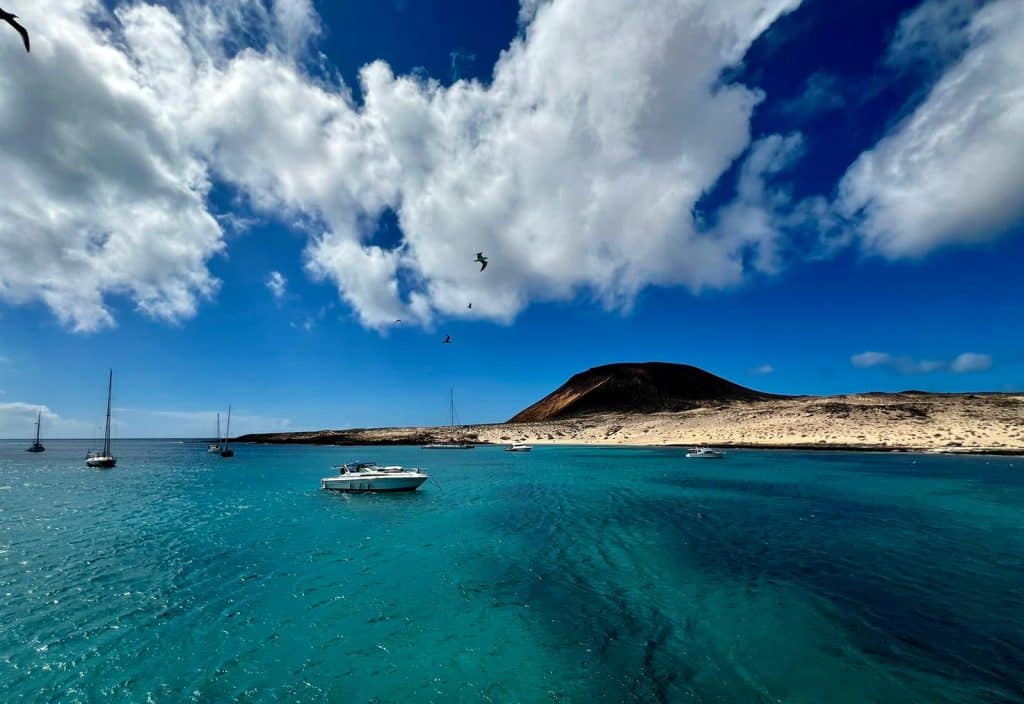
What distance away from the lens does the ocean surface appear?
10156 mm

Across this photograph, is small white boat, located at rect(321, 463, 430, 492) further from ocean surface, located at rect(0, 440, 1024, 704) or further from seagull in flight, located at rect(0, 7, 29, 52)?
seagull in flight, located at rect(0, 7, 29, 52)

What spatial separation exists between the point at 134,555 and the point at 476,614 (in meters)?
18.1

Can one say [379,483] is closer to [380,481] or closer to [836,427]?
[380,481]

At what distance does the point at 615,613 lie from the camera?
13.7 metres

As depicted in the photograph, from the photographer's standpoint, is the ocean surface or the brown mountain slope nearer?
the ocean surface

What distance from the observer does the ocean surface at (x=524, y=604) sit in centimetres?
1016

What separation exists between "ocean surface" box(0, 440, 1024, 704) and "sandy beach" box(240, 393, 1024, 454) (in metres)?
63.0

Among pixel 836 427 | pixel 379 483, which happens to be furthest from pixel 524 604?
pixel 836 427

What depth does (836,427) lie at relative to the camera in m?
95.1

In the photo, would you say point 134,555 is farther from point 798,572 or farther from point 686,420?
point 686,420

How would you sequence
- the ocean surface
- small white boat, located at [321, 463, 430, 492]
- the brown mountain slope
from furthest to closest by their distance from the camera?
the brown mountain slope → small white boat, located at [321, 463, 430, 492] → the ocean surface

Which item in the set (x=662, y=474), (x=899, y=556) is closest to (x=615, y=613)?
(x=899, y=556)

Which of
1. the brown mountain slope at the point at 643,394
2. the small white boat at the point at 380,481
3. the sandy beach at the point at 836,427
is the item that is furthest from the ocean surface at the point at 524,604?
the brown mountain slope at the point at 643,394

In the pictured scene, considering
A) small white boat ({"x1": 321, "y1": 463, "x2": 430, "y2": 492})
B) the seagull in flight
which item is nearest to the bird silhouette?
the seagull in flight
